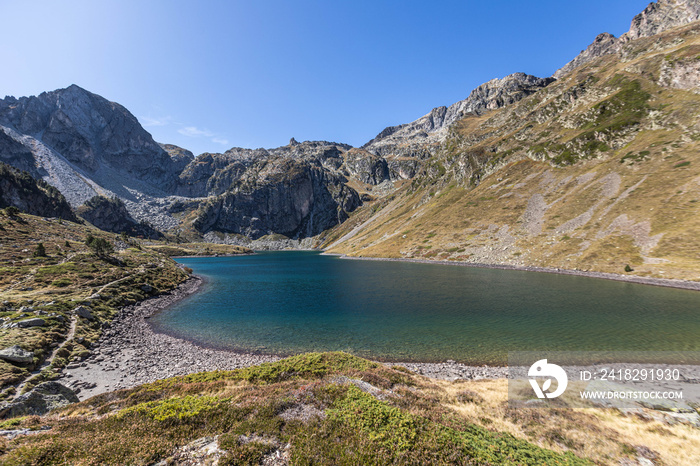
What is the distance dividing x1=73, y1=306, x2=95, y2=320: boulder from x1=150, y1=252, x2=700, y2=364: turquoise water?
903 centimetres

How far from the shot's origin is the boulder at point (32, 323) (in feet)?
96.6

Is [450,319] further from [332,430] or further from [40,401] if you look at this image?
[40,401]

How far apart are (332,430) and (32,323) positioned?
4220 cm

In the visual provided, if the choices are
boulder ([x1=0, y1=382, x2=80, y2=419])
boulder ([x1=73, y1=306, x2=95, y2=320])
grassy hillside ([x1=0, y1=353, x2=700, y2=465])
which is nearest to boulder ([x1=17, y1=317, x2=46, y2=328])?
boulder ([x1=73, y1=306, x2=95, y2=320])

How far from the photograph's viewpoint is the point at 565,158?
135875 millimetres

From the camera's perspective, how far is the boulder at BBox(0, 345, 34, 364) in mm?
22469

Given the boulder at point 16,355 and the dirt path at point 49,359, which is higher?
the boulder at point 16,355

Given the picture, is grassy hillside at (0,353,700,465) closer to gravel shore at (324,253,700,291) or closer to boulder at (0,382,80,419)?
boulder at (0,382,80,419)

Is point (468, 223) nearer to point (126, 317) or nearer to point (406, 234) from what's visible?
point (406, 234)

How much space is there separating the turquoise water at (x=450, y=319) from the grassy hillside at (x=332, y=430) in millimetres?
15524

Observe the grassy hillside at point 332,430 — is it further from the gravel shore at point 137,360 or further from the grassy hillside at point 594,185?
the grassy hillside at point 594,185

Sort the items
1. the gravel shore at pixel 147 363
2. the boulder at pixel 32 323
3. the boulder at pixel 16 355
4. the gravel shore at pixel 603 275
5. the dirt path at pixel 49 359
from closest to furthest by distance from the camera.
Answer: the dirt path at pixel 49 359, the boulder at pixel 16 355, the gravel shore at pixel 147 363, the boulder at pixel 32 323, the gravel shore at pixel 603 275

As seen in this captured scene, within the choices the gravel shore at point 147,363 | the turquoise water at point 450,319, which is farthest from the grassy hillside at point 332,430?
the turquoise water at point 450,319

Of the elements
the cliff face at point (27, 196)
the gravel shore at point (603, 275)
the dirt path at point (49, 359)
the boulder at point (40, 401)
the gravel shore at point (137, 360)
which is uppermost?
the cliff face at point (27, 196)
